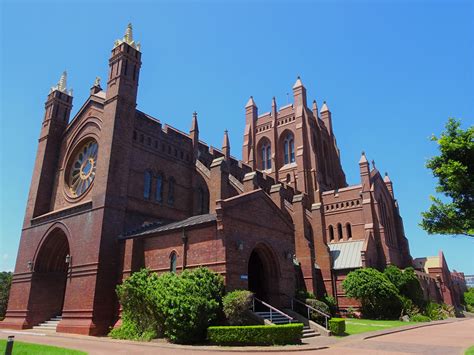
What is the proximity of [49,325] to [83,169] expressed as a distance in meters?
11.3

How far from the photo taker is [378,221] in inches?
1604

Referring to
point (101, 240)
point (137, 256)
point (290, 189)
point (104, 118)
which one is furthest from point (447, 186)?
point (290, 189)

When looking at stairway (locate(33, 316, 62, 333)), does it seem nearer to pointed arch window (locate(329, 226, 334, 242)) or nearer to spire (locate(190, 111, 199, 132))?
spire (locate(190, 111, 199, 132))

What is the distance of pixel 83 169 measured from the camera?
29172 millimetres

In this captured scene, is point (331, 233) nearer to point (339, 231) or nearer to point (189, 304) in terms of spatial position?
point (339, 231)

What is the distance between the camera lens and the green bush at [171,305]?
54.0ft

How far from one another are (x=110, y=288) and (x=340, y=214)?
1137 inches

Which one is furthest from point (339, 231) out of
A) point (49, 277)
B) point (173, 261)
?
point (49, 277)

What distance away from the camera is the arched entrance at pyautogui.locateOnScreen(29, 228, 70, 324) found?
86.6ft

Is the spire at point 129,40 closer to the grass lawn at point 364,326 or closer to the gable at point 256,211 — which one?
the gable at point 256,211

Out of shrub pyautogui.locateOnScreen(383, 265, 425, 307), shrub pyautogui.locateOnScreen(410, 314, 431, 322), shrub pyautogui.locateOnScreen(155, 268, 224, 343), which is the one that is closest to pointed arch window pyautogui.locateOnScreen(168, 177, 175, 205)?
shrub pyautogui.locateOnScreen(155, 268, 224, 343)

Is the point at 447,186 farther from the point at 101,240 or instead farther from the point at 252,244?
the point at 101,240

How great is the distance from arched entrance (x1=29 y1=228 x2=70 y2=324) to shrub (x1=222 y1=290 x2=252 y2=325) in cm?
1501

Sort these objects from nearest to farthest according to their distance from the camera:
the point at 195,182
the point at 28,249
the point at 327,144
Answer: the point at 28,249
the point at 195,182
the point at 327,144
